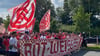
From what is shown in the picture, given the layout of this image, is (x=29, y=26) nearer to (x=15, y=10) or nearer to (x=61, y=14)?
(x=15, y=10)

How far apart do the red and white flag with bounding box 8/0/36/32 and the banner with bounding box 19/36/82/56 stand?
38.5 inches

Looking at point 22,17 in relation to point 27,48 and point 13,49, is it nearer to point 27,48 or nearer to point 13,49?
point 27,48

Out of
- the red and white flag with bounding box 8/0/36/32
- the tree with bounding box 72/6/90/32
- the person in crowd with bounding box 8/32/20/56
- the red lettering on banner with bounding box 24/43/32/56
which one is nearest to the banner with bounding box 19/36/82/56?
the red lettering on banner with bounding box 24/43/32/56

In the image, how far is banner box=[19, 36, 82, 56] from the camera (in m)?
11.2

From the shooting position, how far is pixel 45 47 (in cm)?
1233

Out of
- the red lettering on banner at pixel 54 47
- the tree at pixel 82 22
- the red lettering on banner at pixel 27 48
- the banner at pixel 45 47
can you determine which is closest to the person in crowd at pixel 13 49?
the banner at pixel 45 47

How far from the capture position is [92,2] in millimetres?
49281

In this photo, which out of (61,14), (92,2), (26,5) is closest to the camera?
(26,5)

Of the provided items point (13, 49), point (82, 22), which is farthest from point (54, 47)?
point (82, 22)

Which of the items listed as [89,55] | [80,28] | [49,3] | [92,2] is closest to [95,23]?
[92,2]

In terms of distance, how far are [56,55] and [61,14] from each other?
193 ft

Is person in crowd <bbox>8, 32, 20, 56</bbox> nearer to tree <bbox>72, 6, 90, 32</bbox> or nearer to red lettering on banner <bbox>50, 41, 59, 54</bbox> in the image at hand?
red lettering on banner <bbox>50, 41, 59, 54</bbox>

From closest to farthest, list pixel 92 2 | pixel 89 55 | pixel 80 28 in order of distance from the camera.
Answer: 1. pixel 89 55
2. pixel 80 28
3. pixel 92 2

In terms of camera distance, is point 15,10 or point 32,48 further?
point 32,48
